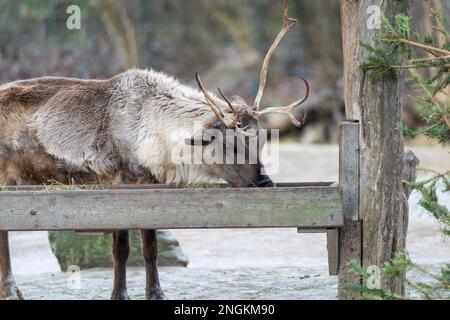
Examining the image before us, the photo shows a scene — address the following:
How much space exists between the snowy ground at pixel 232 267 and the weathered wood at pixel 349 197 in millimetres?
1068

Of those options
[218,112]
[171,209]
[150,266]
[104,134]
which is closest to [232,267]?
[150,266]

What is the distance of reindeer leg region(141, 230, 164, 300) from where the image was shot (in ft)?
23.7

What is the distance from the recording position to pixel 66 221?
225 inches

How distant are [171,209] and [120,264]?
1.79 m

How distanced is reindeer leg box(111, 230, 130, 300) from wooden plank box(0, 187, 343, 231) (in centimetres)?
152

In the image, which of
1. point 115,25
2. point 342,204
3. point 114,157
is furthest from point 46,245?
point 115,25

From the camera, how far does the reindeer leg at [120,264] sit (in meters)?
7.21

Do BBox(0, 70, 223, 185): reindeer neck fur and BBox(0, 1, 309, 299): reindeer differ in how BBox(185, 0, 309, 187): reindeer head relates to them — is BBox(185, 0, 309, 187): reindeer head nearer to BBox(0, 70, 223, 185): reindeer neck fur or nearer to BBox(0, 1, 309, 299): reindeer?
BBox(0, 1, 309, 299): reindeer

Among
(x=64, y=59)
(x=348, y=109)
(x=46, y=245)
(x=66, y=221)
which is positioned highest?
(x=64, y=59)

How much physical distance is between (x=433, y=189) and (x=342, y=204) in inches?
31.9

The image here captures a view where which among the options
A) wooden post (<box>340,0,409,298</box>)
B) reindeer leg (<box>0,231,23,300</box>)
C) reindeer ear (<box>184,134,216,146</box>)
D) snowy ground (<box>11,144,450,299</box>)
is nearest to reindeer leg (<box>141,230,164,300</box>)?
snowy ground (<box>11,144,450,299</box>)

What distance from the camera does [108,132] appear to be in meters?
6.97

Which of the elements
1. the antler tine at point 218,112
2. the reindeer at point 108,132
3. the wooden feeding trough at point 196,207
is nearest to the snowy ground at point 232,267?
the reindeer at point 108,132

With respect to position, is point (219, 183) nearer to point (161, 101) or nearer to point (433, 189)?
point (161, 101)
